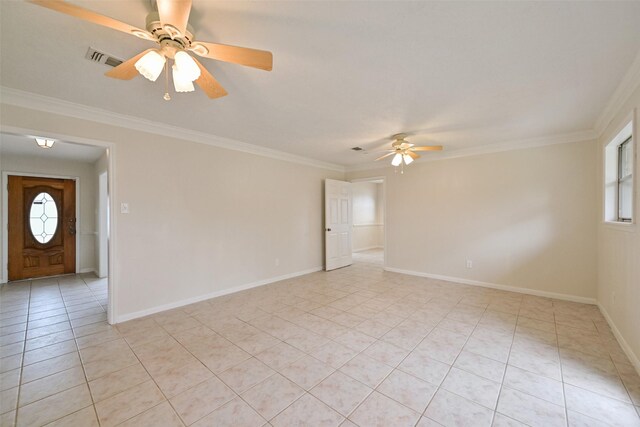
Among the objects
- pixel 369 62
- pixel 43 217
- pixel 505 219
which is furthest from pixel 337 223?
pixel 43 217

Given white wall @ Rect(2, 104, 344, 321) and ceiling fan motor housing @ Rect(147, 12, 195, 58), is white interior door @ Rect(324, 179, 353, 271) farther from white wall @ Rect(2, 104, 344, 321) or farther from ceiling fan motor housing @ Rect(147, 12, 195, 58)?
ceiling fan motor housing @ Rect(147, 12, 195, 58)

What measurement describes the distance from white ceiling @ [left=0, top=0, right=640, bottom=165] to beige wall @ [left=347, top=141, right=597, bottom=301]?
81cm

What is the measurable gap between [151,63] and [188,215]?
2513 millimetres

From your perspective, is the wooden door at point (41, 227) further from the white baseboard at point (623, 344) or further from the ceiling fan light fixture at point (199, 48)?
the white baseboard at point (623, 344)

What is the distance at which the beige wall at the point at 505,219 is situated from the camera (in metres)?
3.63

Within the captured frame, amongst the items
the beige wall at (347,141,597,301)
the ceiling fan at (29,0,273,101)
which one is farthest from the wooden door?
the beige wall at (347,141,597,301)

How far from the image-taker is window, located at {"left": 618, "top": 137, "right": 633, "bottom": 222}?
2.83m

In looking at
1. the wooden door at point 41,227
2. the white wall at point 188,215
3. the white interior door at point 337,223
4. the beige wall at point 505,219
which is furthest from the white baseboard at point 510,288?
the wooden door at point 41,227

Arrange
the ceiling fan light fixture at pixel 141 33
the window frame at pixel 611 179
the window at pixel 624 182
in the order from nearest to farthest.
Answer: the ceiling fan light fixture at pixel 141 33
the window at pixel 624 182
the window frame at pixel 611 179

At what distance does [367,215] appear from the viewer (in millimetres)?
8914

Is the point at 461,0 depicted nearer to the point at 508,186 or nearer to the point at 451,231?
the point at 508,186

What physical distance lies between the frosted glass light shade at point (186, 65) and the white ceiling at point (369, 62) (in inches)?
10.7

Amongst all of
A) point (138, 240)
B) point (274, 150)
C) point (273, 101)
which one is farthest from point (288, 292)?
point (273, 101)

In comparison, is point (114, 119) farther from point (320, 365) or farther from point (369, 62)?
point (320, 365)
